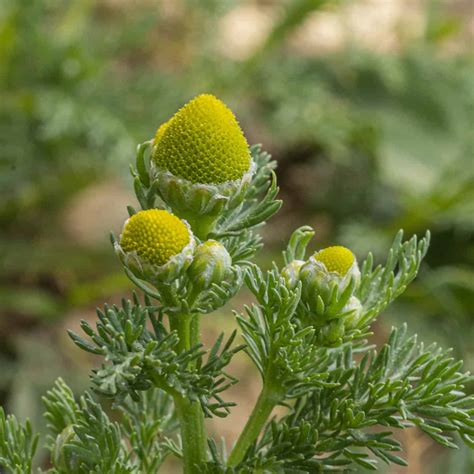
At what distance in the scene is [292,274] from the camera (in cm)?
68

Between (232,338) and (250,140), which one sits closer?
(232,338)

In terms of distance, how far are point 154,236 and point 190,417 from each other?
17 cm

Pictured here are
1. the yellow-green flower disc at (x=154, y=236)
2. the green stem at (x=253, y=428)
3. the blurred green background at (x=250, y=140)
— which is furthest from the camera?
the blurred green background at (x=250, y=140)

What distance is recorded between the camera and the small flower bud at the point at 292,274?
67 centimetres

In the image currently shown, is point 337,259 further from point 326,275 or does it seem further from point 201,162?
point 201,162

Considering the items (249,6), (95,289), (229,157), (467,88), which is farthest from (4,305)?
(249,6)

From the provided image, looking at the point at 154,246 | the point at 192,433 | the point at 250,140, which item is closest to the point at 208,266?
the point at 154,246

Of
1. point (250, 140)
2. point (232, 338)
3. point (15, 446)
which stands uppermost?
point (250, 140)

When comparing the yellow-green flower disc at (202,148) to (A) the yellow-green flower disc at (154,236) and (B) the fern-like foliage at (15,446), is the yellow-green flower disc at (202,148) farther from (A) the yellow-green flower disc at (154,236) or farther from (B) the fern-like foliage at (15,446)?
(B) the fern-like foliage at (15,446)

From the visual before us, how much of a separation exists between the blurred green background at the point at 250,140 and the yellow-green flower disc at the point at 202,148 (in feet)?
3.50

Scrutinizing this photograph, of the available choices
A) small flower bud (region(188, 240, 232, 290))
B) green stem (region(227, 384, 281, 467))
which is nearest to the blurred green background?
green stem (region(227, 384, 281, 467))

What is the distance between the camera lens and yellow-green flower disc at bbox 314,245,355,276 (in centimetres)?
66

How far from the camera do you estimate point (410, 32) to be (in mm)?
3027

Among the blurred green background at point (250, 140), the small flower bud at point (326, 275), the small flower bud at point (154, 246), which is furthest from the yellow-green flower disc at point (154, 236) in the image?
the blurred green background at point (250, 140)
